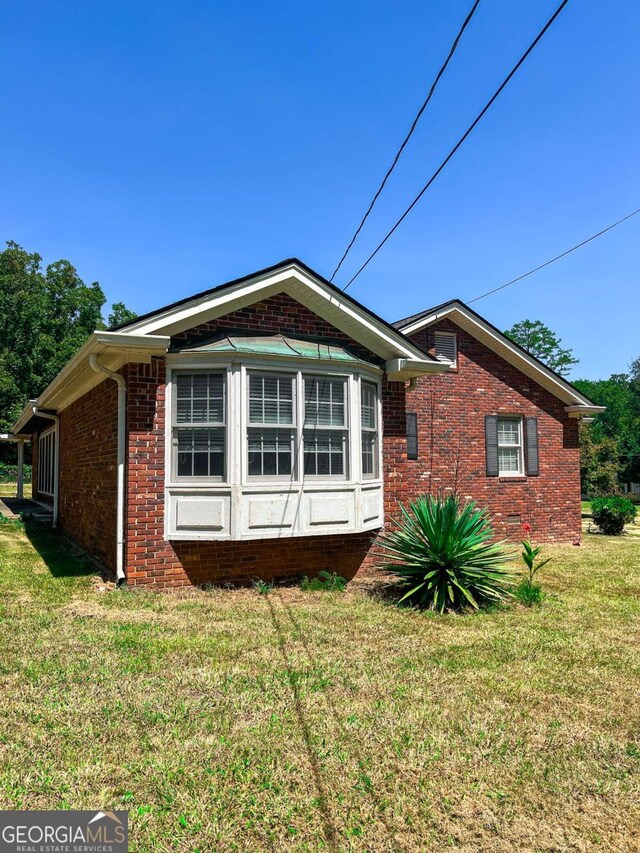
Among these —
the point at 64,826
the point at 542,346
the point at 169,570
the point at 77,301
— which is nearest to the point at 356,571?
the point at 169,570

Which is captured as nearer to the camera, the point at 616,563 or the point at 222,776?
the point at 222,776

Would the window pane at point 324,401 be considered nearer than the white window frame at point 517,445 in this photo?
Yes

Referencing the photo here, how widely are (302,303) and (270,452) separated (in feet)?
7.64

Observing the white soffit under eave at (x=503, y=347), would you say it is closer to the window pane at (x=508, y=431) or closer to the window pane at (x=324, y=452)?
the window pane at (x=508, y=431)

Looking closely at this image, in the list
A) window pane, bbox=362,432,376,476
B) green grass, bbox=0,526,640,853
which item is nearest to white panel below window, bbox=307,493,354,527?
window pane, bbox=362,432,376,476

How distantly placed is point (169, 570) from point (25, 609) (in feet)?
5.55

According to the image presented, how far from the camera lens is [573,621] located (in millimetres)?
6555

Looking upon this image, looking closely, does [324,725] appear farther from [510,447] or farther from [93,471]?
[510,447]

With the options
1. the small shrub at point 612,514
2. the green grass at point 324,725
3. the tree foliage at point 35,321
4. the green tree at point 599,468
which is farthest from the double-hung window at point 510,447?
the tree foliage at point 35,321

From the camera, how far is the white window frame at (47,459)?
16594 mm

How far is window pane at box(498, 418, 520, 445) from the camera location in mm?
13703

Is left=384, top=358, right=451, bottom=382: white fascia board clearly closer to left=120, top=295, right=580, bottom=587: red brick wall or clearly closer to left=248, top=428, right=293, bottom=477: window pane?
left=120, top=295, right=580, bottom=587: red brick wall

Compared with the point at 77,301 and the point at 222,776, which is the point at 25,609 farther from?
the point at 77,301

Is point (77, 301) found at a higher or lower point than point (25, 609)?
higher
